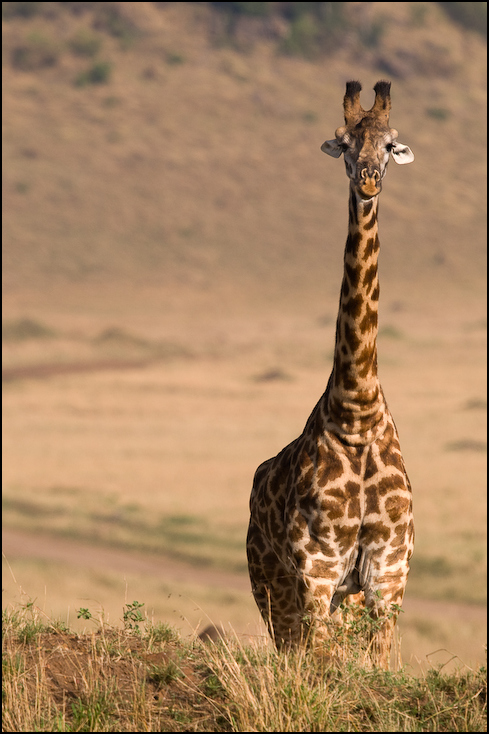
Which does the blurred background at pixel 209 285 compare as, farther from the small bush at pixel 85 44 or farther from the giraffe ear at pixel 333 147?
the giraffe ear at pixel 333 147

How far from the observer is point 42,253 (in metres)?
75.4

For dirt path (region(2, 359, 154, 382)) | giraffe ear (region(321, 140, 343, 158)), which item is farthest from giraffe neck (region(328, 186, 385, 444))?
dirt path (region(2, 359, 154, 382))

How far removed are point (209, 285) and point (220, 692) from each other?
68.4m

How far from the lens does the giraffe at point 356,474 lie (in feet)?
21.9

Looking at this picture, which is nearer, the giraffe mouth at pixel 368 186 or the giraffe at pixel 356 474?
the giraffe mouth at pixel 368 186

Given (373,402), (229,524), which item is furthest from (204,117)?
(373,402)

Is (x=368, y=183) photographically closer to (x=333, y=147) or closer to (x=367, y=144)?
(x=367, y=144)

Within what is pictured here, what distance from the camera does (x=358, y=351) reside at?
6730mm

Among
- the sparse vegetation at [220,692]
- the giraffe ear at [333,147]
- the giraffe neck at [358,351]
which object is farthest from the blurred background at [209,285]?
the giraffe ear at [333,147]

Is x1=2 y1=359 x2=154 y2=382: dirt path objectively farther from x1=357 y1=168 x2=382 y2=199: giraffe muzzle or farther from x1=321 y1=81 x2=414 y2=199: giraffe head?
x1=357 y1=168 x2=382 y2=199: giraffe muzzle

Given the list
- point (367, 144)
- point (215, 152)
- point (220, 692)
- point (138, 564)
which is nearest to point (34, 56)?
point (215, 152)

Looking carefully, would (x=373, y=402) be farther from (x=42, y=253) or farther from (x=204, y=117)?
(x=204, y=117)

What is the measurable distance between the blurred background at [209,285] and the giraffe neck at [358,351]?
5.07 feet

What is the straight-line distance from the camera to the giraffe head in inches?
252
